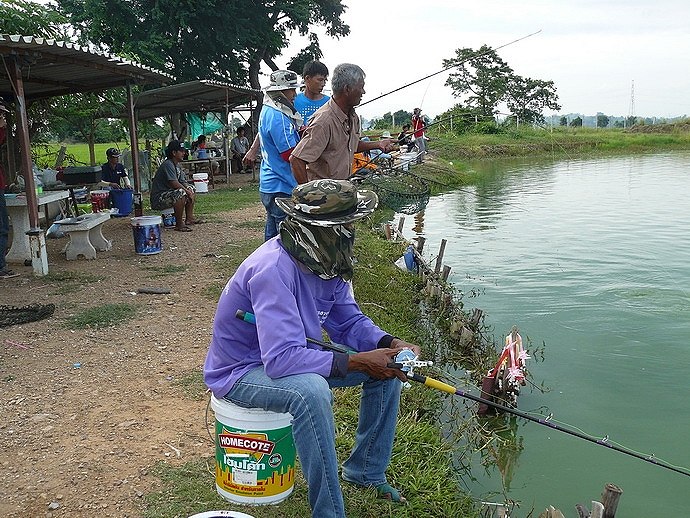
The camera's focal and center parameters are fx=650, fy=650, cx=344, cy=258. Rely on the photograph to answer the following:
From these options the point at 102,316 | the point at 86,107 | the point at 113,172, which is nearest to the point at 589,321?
the point at 102,316

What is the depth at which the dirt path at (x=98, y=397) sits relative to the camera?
2996 millimetres

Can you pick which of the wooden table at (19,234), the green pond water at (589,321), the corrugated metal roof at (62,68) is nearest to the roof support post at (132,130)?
→ the corrugated metal roof at (62,68)

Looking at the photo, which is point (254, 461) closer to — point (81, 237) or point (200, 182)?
point (81, 237)

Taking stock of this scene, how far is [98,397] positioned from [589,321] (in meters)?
5.38

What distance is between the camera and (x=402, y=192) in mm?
9164

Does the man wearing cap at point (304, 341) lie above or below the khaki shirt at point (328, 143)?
below

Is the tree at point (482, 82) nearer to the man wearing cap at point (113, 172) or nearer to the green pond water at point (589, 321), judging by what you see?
the green pond water at point (589, 321)

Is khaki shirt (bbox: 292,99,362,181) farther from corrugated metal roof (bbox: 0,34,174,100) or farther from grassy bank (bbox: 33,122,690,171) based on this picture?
grassy bank (bbox: 33,122,690,171)

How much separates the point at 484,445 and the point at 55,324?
3.44m

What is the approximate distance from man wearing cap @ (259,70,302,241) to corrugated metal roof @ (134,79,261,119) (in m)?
8.26

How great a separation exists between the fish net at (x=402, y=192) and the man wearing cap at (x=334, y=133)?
4.36 m

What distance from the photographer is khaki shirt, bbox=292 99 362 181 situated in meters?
4.21

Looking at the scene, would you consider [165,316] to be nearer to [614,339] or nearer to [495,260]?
[614,339]

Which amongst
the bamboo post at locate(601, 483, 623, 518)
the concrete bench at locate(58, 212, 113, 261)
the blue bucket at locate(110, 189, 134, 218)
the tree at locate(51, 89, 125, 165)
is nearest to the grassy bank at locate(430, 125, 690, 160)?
the tree at locate(51, 89, 125, 165)
